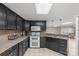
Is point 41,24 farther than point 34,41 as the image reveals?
Yes

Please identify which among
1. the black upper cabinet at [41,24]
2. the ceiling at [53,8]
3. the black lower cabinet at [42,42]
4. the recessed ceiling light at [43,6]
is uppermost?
the recessed ceiling light at [43,6]

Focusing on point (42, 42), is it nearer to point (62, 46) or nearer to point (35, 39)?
point (35, 39)

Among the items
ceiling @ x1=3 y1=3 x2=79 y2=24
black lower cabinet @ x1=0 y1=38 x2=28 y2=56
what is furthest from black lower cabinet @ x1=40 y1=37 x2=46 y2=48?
black lower cabinet @ x1=0 y1=38 x2=28 y2=56

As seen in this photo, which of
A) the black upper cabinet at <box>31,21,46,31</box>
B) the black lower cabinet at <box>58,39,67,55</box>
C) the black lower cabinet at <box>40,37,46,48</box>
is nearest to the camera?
the black lower cabinet at <box>58,39,67,55</box>

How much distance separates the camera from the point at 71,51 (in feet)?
14.4

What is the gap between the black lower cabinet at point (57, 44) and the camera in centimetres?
520

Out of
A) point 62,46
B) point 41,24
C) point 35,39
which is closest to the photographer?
point 62,46

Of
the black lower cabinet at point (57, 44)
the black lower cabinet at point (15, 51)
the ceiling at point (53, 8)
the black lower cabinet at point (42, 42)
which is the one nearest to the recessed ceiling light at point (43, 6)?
the ceiling at point (53, 8)

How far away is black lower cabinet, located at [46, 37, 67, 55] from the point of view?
5.20 m

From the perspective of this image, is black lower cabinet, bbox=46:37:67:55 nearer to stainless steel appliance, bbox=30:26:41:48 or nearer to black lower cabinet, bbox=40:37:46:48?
black lower cabinet, bbox=40:37:46:48

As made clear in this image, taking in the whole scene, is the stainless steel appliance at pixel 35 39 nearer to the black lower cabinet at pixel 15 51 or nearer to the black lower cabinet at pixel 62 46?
the black lower cabinet at pixel 62 46

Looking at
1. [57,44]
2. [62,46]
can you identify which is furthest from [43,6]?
[57,44]

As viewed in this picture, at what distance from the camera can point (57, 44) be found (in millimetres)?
5938

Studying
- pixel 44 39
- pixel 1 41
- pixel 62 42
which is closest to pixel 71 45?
pixel 62 42
